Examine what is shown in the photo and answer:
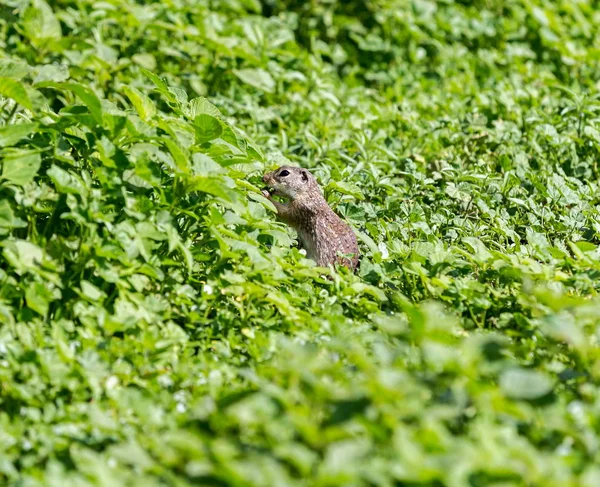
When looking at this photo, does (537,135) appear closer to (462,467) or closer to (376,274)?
(376,274)

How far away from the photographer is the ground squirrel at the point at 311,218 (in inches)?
191

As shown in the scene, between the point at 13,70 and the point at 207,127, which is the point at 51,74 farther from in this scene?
the point at 207,127

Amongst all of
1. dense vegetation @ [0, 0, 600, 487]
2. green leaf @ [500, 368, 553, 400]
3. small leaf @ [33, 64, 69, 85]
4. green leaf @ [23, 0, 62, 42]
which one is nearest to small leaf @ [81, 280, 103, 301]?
dense vegetation @ [0, 0, 600, 487]

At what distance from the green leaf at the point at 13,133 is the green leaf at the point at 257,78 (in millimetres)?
Answer: 3024

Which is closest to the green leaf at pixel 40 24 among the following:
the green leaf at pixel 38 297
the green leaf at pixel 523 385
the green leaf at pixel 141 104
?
the green leaf at pixel 141 104

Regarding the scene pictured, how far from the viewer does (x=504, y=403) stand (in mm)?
2775

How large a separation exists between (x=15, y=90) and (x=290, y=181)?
1595 millimetres

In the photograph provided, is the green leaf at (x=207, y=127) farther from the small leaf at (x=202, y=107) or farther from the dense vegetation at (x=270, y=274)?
the small leaf at (x=202, y=107)

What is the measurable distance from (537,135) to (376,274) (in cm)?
229

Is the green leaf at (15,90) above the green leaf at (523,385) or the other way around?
the other way around

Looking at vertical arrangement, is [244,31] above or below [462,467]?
below

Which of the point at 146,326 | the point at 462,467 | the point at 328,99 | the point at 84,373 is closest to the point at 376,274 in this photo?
the point at 146,326

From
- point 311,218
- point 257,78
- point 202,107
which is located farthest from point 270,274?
point 257,78

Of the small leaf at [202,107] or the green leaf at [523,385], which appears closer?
the green leaf at [523,385]
